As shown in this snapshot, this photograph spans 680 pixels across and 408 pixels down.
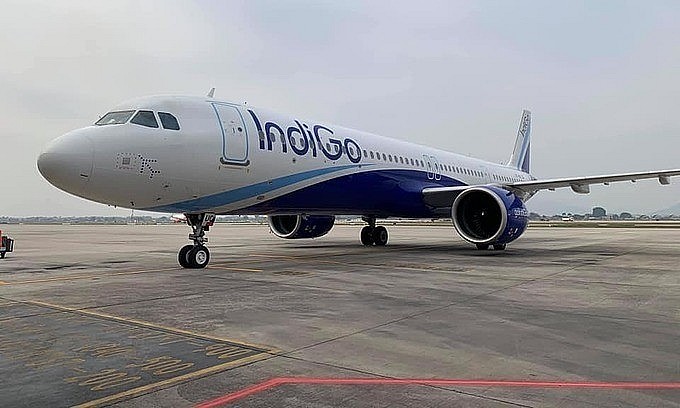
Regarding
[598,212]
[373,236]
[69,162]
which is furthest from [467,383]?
[598,212]

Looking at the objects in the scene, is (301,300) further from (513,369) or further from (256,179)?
(256,179)

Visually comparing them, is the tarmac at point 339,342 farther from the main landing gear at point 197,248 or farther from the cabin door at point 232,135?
the cabin door at point 232,135

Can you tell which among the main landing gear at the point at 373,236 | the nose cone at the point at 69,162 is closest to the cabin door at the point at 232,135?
the nose cone at the point at 69,162

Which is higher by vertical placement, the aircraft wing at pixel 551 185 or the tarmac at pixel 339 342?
the aircraft wing at pixel 551 185

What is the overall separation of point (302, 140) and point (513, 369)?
33.1ft

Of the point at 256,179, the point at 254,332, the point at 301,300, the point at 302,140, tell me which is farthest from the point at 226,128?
the point at 254,332

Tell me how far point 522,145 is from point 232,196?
22.6 meters

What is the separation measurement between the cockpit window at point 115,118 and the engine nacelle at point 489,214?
30.8ft

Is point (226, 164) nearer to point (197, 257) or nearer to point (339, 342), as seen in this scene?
point (197, 257)

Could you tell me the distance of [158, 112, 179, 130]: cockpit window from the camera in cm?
1042

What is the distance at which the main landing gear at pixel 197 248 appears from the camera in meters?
11.3

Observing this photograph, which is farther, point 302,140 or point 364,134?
point 364,134

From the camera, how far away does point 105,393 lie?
132 inches

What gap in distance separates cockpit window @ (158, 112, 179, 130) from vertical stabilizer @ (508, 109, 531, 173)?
74.6ft
